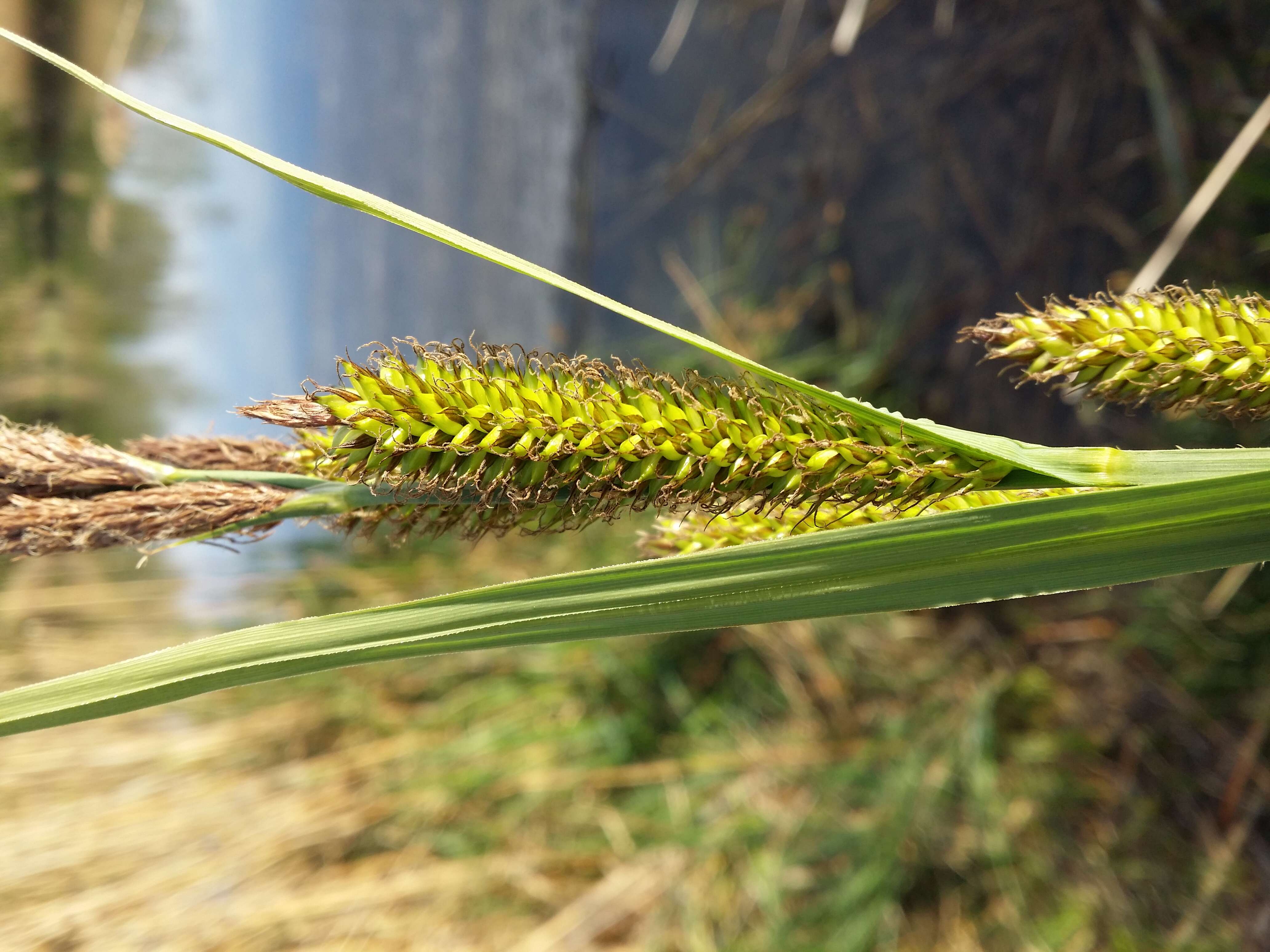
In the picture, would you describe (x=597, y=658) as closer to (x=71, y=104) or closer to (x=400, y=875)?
(x=400, y=875)

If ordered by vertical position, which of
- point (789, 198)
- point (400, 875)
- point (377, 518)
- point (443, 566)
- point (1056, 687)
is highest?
point (789, 198)

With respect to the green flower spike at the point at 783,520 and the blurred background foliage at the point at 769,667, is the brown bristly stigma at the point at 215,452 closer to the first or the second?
the green flower spike at the point at 783,520

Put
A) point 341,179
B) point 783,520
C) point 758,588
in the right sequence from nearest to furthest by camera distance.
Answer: point 758,588
point 783,520
point 341,179

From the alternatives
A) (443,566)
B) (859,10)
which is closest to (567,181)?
(859,10)

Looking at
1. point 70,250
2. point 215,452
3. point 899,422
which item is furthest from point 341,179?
point 899,422

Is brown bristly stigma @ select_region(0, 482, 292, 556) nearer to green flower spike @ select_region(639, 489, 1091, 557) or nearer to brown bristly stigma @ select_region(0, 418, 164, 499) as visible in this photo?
brown bristly stigma @ select_region(0, 418, 164, 499)

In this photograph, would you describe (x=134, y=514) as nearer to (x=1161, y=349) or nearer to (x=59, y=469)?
(x=59, y=469)

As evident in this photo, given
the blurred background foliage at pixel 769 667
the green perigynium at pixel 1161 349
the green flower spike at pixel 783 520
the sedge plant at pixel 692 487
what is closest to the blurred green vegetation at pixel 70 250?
the blurred background foliage at pixel 769 667
